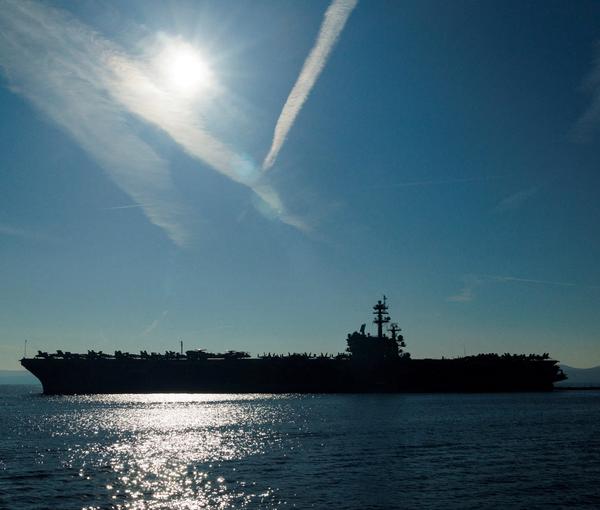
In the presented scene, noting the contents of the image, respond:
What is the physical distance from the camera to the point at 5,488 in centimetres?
2414

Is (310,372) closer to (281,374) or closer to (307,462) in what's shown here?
(281,374)

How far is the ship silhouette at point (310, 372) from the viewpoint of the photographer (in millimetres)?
89375

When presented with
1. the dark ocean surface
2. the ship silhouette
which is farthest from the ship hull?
the dark ocean surface

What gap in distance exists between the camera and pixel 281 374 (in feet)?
300

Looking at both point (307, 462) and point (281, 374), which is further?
point (281, 374)

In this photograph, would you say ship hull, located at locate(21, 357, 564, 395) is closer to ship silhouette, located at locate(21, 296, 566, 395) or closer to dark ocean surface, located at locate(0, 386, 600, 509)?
ship silhouette, located at locate(21, 296, 566, 395)

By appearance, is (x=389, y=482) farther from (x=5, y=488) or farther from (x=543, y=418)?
(x=543, y=418)

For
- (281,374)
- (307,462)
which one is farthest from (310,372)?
(307,462)

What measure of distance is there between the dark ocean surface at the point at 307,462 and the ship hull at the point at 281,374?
35.9m

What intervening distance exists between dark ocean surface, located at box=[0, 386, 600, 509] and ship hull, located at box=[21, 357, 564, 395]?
118 feet

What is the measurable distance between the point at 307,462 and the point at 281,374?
62.2m

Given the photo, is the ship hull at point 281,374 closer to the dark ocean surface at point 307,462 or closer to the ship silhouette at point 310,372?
the ship silhouette at point 310,372

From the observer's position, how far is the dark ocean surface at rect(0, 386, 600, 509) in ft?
73.4

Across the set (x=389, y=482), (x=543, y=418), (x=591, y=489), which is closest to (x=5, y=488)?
(x=389, y=482)
